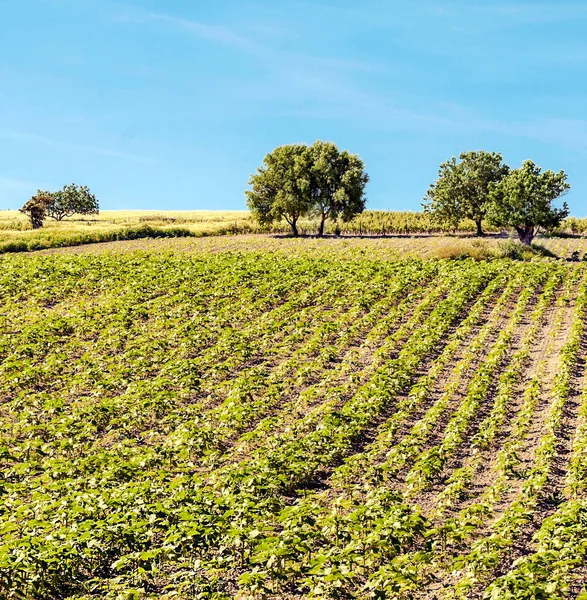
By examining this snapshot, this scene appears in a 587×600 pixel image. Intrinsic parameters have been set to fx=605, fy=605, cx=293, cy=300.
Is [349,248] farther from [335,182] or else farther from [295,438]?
[295,438]

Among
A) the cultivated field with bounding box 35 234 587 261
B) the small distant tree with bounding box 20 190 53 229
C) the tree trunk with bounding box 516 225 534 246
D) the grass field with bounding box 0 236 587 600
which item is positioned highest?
the small distant tree with bounding box 20 190 53 229

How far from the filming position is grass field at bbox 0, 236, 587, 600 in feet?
33.7

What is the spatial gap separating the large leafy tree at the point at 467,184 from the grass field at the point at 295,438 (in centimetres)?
4003

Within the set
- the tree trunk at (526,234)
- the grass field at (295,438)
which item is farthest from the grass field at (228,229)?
the grass field at (295,438)

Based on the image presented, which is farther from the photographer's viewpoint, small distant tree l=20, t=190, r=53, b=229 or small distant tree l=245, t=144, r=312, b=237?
small distant tree l=20, t=190, r=53, b=229

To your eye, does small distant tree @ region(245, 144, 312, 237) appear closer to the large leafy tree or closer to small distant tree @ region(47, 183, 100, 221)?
the large leafy tree

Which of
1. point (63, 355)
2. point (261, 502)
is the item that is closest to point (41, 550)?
point (261, 502)

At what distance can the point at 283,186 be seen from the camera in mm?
72125

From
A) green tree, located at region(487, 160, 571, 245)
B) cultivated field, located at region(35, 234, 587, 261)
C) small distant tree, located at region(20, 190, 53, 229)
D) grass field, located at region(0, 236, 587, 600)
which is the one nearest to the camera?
grass field, located at region(0, 236, 587, 600)

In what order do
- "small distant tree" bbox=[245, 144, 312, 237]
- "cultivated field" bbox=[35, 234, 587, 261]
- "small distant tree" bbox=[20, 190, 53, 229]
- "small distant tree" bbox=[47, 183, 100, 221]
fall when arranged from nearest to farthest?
"cultivated field" bbox=[35, 234, 587, 261] → "small distant tree" bbox=[245, 144, 312, 237] → "small distant tree" bbox=[20, 190, 53, 229] → "small distant tree" bbox=[47, 183, 100, 221]

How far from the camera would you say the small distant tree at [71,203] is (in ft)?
412

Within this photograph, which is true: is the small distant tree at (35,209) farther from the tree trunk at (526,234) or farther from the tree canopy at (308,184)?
the tree trunk at (526,234)

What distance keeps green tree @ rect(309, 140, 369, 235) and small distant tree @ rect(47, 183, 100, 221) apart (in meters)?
71.6

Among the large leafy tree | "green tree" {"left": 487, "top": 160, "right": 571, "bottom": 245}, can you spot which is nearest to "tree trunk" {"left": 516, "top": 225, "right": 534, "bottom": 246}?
"green tree" {"left": 487, "top": 160, "right": 571, "bottom": 245}
